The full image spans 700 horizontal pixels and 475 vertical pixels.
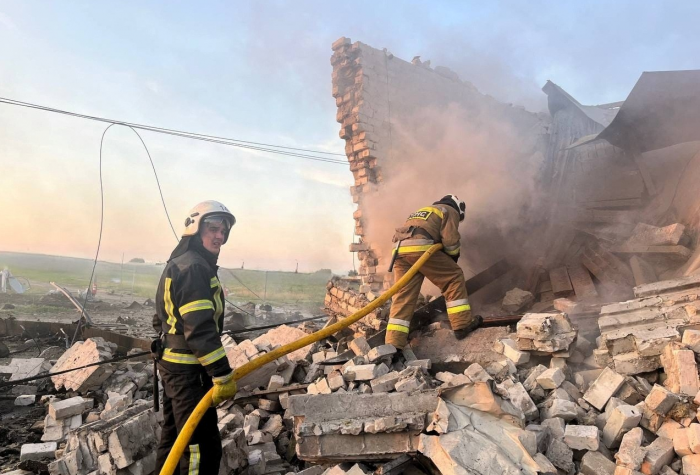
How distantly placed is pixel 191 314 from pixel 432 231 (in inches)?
118

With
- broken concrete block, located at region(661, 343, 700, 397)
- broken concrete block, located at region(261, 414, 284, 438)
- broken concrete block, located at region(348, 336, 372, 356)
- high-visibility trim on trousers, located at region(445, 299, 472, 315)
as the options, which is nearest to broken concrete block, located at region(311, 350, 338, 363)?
broken concrete block, located at region(348, 336, 372, 356)

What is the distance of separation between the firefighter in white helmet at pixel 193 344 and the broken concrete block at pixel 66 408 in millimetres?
2163

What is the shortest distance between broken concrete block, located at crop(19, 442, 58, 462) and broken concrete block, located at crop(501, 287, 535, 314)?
5.48 metres

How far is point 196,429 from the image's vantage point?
9.30 ft

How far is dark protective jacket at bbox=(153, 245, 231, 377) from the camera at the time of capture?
280 cm

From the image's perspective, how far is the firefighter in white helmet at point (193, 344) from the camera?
280 centimetres

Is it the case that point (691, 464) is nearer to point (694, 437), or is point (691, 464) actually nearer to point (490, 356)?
point (694, 437)

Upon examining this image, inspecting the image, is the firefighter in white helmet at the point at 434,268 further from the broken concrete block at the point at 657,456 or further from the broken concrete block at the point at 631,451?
the broken concrete block at the point at 657,456

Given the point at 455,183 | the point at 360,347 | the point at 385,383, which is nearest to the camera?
the point at 385,383

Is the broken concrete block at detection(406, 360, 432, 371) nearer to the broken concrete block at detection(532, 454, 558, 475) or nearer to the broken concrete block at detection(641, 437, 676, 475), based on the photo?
the broken concrete block at detection(532, 454, 558, 475)

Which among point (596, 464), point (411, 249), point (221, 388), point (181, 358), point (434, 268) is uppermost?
point (411, 249)

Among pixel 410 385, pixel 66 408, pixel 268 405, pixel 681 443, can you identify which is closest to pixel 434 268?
pixel 410 385

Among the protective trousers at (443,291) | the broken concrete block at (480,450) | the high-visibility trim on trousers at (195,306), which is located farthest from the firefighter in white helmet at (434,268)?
the high-visibility trim on trousers at (195,306)

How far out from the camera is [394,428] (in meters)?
2.81
